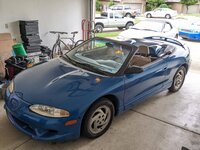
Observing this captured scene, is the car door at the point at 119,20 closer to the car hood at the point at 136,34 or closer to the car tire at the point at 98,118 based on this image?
the car hood at the point at 136,34

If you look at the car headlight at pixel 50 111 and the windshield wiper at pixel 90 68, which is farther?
the windshield wiper at pixel 90 68

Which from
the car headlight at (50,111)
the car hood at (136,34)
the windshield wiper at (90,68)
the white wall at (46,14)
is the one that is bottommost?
the car headlight at (50,111)

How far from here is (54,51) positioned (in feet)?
19.9

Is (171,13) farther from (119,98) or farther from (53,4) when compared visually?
(119,98)

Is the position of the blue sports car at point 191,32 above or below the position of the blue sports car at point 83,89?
above

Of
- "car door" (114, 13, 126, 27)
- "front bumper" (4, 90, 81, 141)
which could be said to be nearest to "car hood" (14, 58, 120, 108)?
"front bumper" (4, 90, 81, 141)

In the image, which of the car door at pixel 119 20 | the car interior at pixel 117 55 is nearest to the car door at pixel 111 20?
the car door at pixel 119 20

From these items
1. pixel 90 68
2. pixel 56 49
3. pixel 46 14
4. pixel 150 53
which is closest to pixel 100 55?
pixel 90 68

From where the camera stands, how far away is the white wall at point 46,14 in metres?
5.09

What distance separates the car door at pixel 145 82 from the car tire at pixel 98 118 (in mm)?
342

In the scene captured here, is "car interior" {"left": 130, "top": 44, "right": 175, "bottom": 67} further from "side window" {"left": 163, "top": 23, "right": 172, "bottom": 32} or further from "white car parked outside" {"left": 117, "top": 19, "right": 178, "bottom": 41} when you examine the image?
"side window" {"left": 163, "top": 23, "right": 172, "bottom": 32}

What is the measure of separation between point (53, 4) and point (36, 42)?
1339 mm

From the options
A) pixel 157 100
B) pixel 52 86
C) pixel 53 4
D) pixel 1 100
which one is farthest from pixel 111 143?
pixel 53 4

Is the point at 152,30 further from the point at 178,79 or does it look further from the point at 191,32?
the point at 178,79
